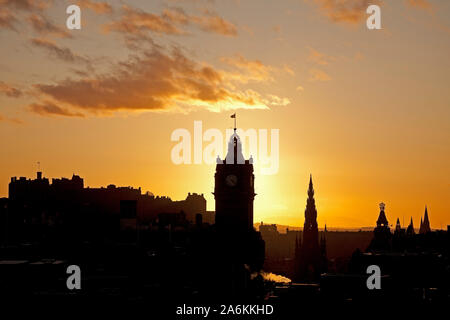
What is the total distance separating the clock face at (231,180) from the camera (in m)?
196

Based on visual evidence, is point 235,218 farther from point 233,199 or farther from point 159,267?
point 159,267

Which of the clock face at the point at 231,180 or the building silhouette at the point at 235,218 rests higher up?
the clock face at the point at 231,180

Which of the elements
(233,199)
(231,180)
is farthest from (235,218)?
(231,180)

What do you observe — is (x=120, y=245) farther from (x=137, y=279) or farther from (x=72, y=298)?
(x=72, y=298)

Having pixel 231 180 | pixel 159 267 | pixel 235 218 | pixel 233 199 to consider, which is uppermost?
pixel 231 180

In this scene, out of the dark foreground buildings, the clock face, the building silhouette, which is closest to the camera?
the dark foreground buildings

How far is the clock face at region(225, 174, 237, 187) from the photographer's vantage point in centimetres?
19638

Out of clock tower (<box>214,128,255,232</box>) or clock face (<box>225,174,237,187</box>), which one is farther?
clock face (<box>225,174,237,187</box>)

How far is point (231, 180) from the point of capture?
197500 millimetres

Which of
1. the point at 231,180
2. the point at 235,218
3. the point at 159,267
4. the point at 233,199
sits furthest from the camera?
the point at 231,180

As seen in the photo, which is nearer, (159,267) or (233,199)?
(159,267)

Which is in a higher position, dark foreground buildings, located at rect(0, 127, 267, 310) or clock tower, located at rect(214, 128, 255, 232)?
clock tower, located at rect(214, 128, 255, 232)
